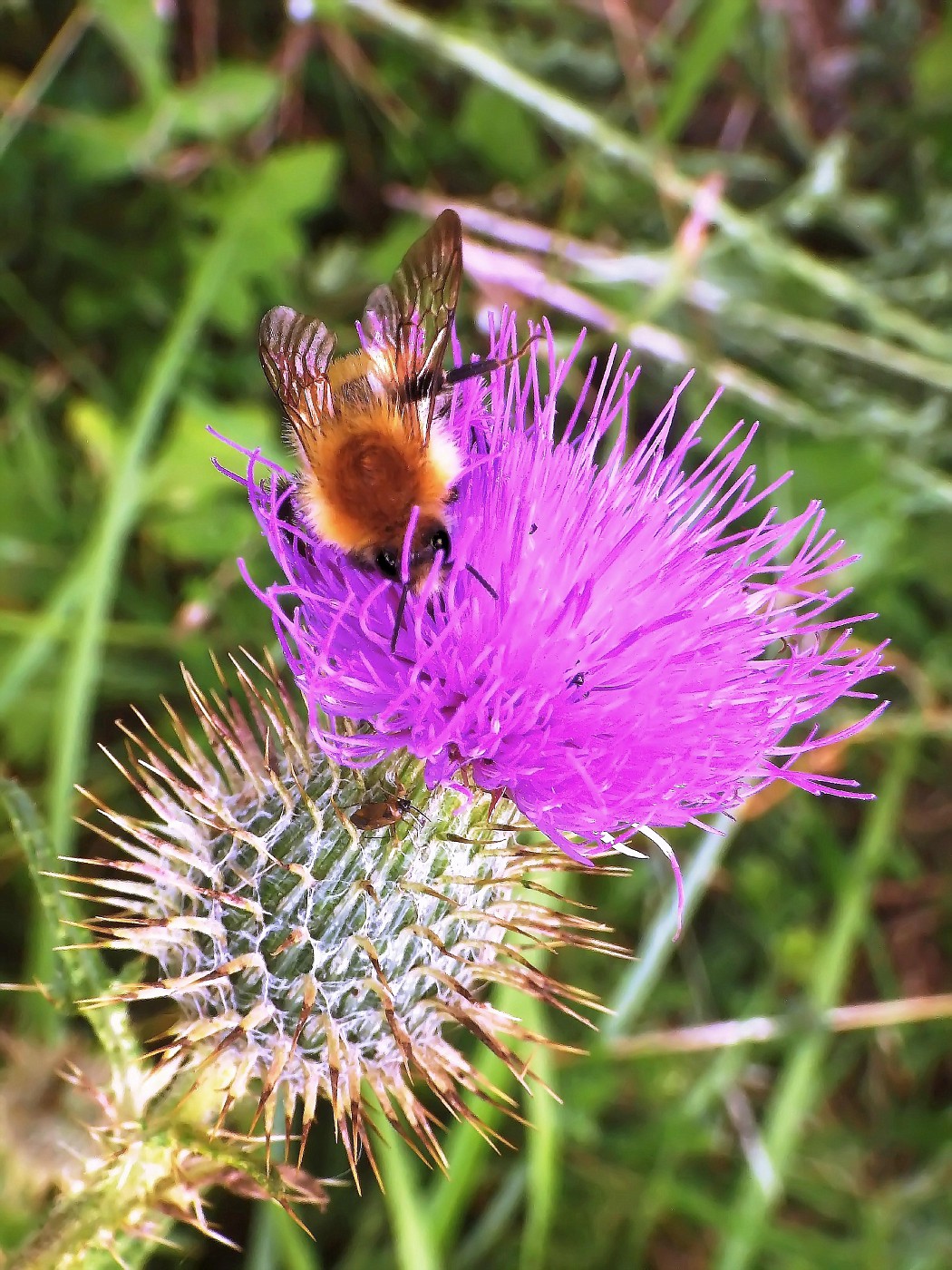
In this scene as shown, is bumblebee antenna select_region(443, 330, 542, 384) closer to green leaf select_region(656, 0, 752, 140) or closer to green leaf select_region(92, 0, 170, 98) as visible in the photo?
green leaf select_region(92, 0, 170, 98)

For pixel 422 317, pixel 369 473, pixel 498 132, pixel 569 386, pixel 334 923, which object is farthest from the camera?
pixel 569 386

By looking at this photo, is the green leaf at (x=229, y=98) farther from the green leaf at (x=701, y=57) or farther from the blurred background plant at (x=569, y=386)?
the green leaf at (x=701, y=57)

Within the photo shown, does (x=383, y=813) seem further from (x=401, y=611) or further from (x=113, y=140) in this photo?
(x=113, y=140)

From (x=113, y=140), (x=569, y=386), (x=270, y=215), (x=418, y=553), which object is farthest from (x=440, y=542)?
(x=569, y=386)

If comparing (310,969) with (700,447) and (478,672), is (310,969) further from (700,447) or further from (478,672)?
(700,447)

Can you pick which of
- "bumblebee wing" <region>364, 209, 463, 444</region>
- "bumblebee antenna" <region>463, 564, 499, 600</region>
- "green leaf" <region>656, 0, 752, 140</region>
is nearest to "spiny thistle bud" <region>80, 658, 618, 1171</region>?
"bumblebee antenna" <region>463, 564, 499, 600</region>

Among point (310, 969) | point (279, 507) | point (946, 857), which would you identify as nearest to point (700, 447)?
point (946, 857)
